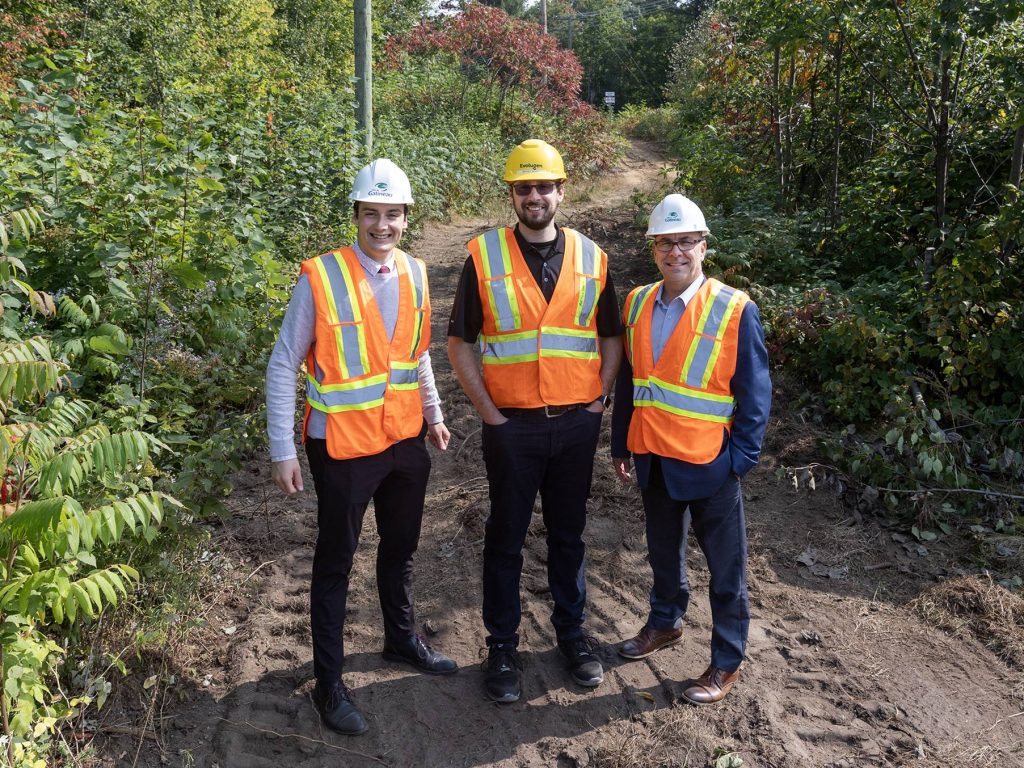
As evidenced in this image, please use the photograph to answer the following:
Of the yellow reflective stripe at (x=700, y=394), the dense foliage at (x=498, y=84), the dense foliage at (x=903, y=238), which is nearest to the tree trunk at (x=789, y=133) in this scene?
the dense foliage at (x=903, y=238)

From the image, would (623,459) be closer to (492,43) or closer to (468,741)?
(468,741)

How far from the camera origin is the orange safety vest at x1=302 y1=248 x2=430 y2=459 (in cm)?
340

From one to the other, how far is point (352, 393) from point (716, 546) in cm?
169

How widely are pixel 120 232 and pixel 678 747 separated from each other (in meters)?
4.32

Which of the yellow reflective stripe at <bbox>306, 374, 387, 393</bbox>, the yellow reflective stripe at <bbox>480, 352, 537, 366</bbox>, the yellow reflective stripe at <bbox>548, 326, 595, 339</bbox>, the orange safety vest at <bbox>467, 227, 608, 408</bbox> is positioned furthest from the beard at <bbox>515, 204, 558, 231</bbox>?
the yellow reflective stripe at <bbox>306, 374, 387, 393</bbox>

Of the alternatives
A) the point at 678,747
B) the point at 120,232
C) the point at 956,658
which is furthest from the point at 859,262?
the point at 120,232

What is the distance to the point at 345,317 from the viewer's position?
11.2 ft

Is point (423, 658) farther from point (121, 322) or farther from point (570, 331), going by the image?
point (121, 322)

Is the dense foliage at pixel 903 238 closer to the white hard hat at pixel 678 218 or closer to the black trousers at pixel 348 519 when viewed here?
the white hard hat at pixel 678 218

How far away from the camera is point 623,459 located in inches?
159

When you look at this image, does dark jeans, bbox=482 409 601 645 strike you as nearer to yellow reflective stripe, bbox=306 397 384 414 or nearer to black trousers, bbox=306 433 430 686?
black trousers, bbox=306 433 430 686

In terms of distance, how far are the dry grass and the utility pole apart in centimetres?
803

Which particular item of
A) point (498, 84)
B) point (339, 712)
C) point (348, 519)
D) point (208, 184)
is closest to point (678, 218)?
point (348, 519)

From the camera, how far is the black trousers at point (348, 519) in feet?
11.4
